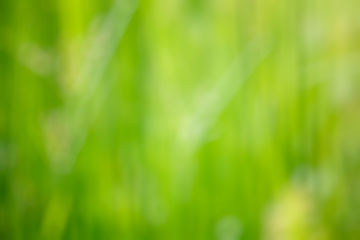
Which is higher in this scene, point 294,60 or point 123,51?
point 294,60

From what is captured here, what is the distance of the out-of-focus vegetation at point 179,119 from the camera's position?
33.2 inches

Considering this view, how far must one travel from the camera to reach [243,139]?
85 cm

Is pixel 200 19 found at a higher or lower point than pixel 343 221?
higher

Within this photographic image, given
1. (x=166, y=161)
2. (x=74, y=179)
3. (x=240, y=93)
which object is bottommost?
(x=74, y=179)

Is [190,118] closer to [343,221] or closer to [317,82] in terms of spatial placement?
[317,82]

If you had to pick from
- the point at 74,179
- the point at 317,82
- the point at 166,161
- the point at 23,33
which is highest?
the point at 317,82

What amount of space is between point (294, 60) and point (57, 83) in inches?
21.8

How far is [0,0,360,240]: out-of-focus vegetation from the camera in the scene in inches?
33.2

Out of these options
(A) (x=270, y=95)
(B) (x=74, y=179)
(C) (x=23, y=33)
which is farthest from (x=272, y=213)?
(C) (x=23, y=33)

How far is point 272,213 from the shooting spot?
85 centimetres

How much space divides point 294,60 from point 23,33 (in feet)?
2.09

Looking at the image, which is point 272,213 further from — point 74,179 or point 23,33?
point 23,33

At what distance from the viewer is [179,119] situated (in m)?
0.85

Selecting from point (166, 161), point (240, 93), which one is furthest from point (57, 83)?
point (240, 93)
